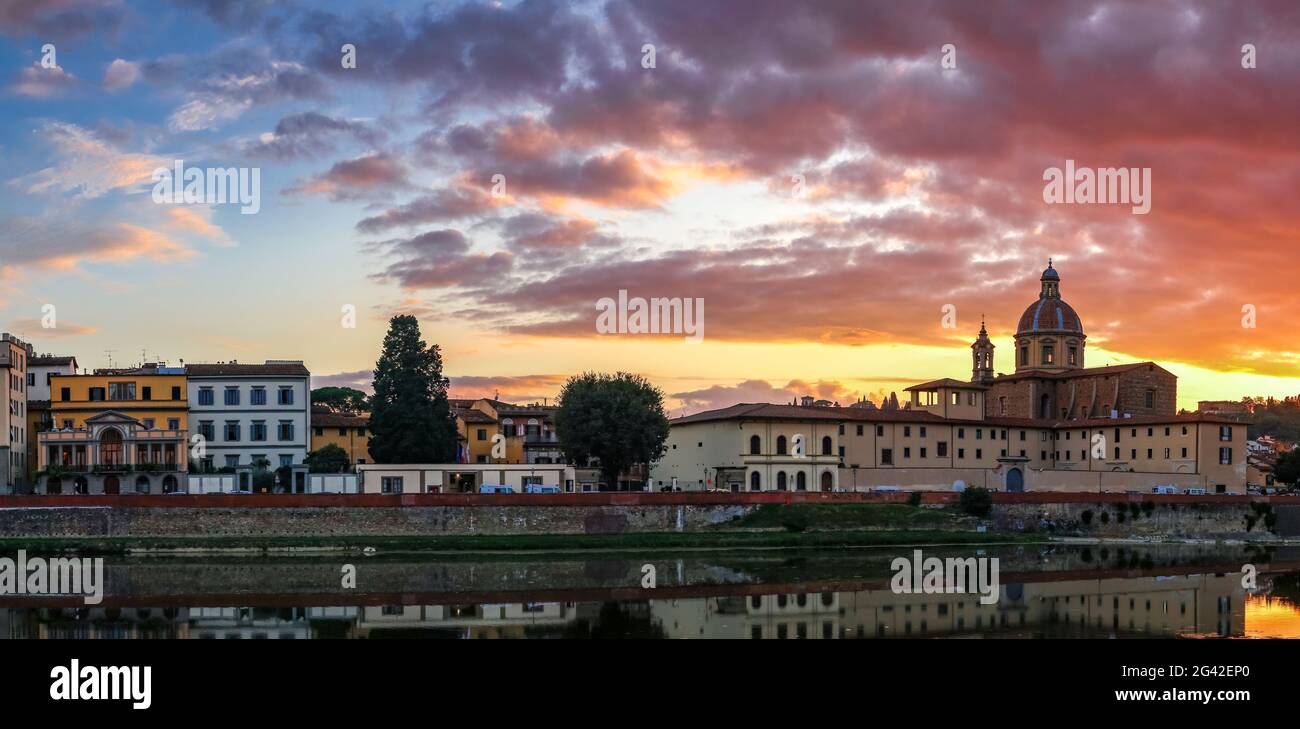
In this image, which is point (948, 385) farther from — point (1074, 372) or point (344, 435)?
point (344, 435)

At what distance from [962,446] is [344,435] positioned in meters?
38.2

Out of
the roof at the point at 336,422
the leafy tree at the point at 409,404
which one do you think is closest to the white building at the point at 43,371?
the roof at the point at 336,422

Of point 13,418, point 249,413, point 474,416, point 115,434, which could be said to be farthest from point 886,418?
point 13,418

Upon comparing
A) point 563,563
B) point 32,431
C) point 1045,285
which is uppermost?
point 1045,285

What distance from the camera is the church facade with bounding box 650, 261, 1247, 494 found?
73.4 m

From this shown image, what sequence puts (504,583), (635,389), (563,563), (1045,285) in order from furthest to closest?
1. (1045,285)
2. (635,389)
3. (563,563)
4. (504,583)

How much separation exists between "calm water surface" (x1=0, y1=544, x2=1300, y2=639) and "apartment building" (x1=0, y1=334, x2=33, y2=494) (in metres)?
15.6

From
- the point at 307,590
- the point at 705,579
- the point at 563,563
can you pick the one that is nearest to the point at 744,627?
the point at 705,579

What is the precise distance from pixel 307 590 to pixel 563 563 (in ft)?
41.3

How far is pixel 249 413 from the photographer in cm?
6975

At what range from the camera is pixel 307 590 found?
40562 millimetres

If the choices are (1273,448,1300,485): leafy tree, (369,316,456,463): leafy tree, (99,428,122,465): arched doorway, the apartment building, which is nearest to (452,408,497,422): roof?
(369,316,456,463): leafy tree

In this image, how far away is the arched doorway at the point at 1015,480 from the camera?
79.2 meters
